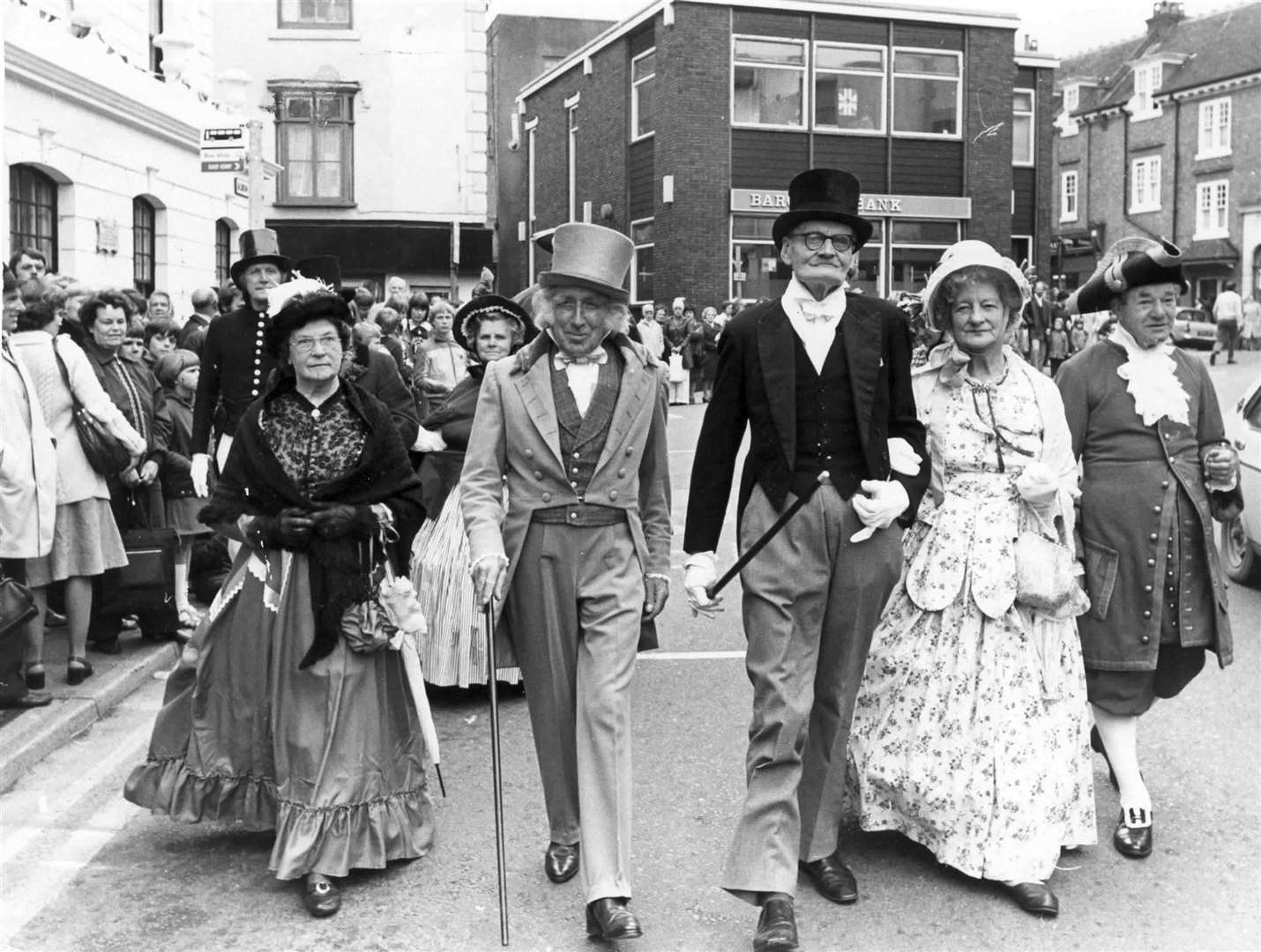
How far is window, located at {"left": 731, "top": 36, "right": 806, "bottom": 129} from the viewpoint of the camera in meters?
29.7

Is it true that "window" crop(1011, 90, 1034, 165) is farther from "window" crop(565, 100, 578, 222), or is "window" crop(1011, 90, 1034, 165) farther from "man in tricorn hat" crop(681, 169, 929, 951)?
"man in tricorn hat" crop(681, 169, 929, 951)

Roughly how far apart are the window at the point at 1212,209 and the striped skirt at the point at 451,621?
47338 mm

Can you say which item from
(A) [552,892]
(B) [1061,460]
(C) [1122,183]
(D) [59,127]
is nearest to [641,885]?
(A) [552,892]

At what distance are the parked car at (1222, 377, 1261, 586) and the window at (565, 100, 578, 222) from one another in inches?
1096

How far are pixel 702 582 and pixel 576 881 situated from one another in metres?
1.06

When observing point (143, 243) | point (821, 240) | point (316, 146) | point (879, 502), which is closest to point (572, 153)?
point (316, 146)

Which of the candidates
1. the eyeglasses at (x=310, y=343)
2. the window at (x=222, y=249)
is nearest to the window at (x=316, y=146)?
the window at (x=222, y=249)

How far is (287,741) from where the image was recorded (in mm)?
4492

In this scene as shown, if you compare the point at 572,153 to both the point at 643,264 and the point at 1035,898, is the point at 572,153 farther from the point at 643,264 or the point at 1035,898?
the point at 1035,898

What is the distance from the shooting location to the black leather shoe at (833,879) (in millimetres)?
4277

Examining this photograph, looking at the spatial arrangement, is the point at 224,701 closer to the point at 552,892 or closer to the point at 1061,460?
the point at 552,892

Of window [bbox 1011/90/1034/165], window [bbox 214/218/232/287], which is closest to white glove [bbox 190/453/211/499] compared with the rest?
window [bbox 214/218/232/287]

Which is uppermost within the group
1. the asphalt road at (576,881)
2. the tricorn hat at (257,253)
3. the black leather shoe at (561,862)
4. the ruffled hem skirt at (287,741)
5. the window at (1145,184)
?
the window at (1145,184)

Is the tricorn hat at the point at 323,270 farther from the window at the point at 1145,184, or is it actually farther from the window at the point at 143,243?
the window at the point at 1145,184
